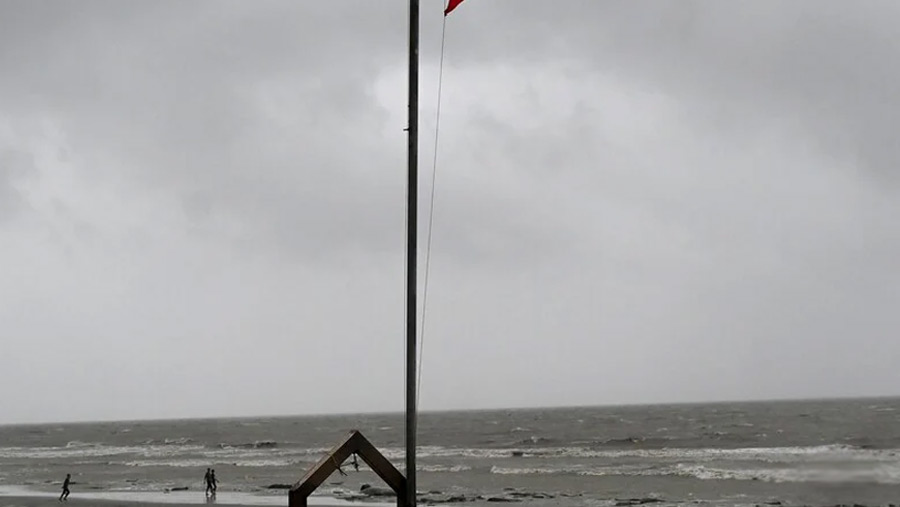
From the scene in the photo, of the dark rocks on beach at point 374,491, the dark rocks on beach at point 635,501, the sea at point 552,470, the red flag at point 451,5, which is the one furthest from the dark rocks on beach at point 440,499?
the red flag at point 451,5

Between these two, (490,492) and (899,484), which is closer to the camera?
(899,484)

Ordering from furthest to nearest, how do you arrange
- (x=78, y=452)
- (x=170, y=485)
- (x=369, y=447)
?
1. (x=78, y=452)
2. (x=170, y=485)
3. (x=369, y=447)

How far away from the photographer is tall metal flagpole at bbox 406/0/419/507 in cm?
607

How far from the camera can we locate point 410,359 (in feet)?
19.9

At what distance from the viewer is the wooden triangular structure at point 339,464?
20.1 ft

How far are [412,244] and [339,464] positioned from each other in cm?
148

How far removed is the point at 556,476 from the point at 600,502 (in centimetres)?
993

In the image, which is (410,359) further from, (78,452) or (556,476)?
(78,452)

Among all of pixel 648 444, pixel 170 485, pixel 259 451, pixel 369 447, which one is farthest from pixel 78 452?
pixel 369 447

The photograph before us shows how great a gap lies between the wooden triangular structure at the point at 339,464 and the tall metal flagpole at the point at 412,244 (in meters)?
0.09

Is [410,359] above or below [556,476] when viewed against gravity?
above

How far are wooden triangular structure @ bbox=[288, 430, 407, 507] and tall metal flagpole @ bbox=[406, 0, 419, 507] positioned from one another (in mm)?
92

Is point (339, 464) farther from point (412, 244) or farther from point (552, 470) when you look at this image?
point (552, 470)

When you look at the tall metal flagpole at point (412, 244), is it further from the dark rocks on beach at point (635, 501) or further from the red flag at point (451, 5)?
the dark rocks on beach at point (635, 501)
